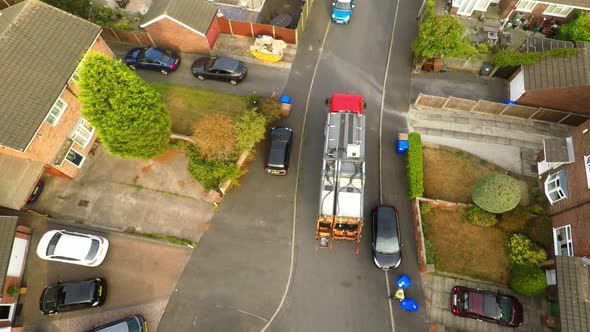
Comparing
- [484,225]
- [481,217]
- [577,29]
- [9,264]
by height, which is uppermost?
[577,29]

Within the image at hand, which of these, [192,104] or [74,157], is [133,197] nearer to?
[74,157]

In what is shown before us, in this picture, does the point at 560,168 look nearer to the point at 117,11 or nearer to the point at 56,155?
the point at 56,155

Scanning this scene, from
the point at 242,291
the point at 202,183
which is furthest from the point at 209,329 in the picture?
the point at 202,183

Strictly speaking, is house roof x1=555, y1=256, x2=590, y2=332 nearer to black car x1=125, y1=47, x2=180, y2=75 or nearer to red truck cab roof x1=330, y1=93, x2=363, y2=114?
red truck cab roof x1=330, y1=93, x2=363, y2=114

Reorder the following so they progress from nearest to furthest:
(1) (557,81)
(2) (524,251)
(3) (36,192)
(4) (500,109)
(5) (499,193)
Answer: (5) (499,193) < (2) (524,251) < (3) (36,192) < (1) (557,81) < (4) (500,109)

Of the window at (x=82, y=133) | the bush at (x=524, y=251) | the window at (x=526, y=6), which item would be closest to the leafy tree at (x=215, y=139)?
the window at (x=82, y=133)

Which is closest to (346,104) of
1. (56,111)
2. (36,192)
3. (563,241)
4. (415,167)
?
(415,167)
